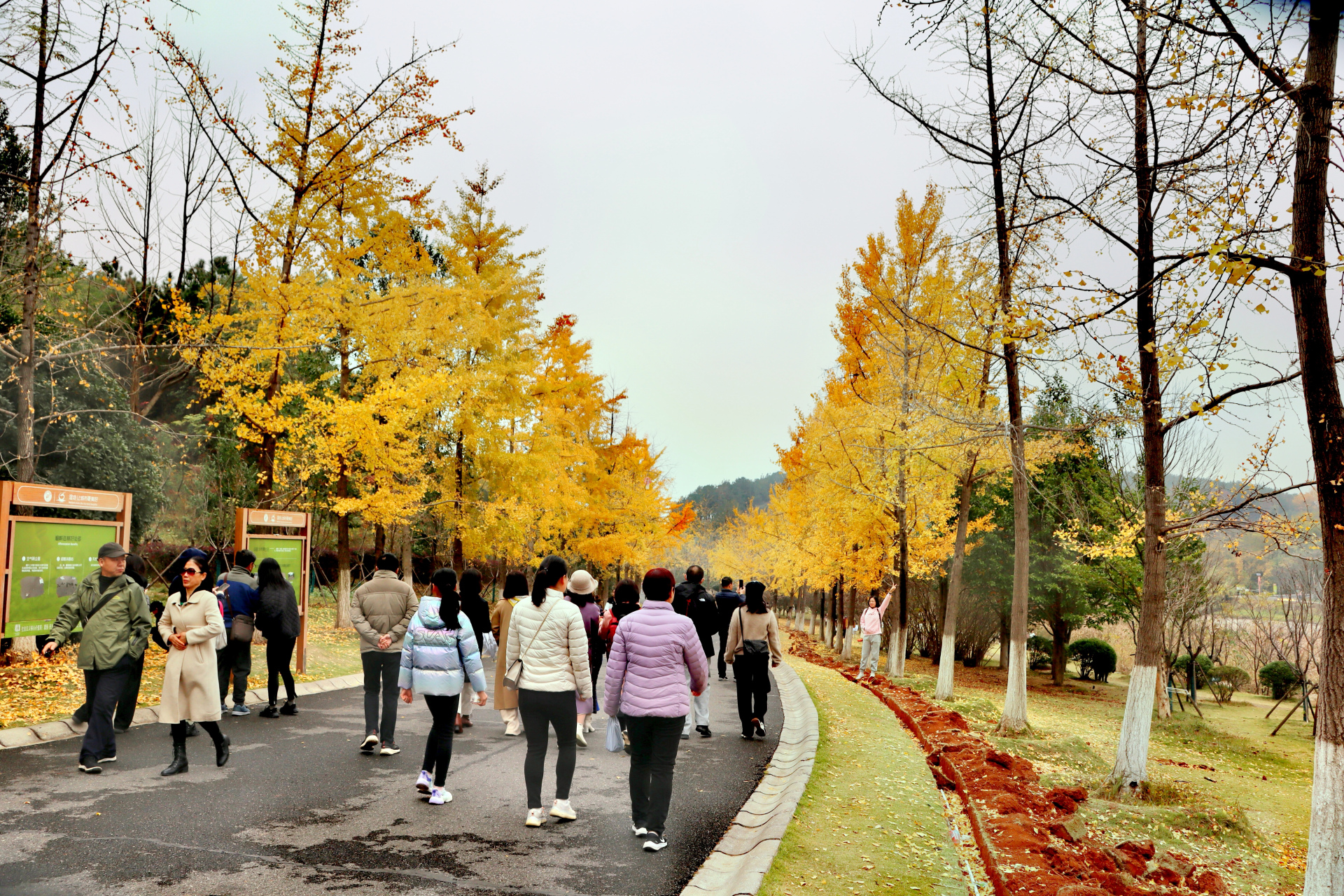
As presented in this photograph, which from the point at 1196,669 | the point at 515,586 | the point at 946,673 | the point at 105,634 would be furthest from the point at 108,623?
the point at 1196,669

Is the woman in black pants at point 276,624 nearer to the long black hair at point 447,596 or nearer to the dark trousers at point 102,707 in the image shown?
the dark trousers at point 102,707

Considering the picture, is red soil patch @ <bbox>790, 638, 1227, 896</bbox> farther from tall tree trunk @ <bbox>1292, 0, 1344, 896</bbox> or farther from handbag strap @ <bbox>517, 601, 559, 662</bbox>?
handbag strap @ <bbox>517, 601, 559, 662</bbox>

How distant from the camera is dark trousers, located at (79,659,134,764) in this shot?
673 cm

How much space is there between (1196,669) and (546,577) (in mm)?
26631

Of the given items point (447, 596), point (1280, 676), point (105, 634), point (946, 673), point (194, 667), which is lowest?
point (1280, 676)

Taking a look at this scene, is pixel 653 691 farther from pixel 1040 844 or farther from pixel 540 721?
pixel 1040 844

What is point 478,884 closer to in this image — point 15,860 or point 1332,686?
point 15,860

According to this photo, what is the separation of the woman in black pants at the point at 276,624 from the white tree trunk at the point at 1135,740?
32.0 feet

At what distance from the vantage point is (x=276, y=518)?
12820 mm

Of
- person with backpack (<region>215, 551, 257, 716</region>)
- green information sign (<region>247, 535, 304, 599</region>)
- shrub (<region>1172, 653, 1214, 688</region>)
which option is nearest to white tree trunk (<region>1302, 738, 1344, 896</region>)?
person with backpack (<region>215, 551, 257, 716</region>)

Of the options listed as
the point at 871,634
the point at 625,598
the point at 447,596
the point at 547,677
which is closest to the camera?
the point at 547,677

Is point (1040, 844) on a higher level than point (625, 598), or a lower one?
lower

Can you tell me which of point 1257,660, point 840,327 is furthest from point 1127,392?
point 1257,660

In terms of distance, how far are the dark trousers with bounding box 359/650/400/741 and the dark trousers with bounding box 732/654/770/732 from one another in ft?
12.9
